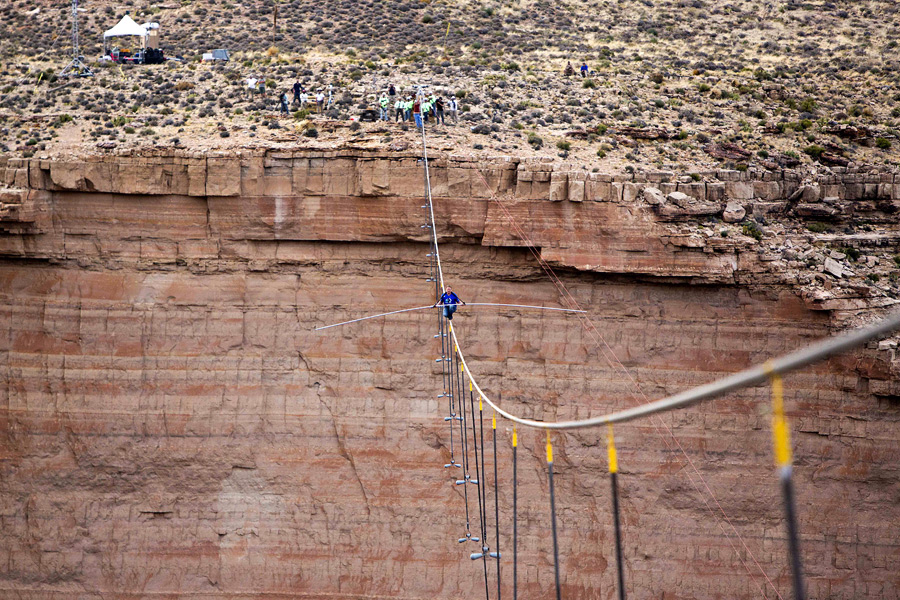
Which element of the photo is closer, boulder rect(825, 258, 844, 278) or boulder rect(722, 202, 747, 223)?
boulder rect(825, 258, 844, 278)

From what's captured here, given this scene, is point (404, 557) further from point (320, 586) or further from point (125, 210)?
point (125, 210)

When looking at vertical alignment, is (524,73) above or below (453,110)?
above

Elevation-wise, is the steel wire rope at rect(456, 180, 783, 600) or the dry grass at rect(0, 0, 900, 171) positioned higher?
the dry grass at rect(0, 0, 900, 171)

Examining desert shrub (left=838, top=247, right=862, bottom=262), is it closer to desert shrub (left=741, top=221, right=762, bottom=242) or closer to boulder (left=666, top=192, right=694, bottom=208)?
desert shrub (left=741, top=221, right=762, bottom=242)

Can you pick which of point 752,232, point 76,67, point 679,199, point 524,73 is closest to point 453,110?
point 524,73

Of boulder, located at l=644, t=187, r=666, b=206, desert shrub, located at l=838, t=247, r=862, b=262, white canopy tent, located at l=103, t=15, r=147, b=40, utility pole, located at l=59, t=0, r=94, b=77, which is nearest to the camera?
boulder, located at l=644, t=187, r=666, b=206

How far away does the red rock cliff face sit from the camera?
21812mm

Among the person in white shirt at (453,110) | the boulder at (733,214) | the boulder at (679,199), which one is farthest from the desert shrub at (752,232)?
the person in white shirt at (453,110)

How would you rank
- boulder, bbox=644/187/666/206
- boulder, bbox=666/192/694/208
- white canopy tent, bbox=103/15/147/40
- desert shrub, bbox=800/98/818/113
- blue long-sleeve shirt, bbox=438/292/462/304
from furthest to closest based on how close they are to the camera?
white canopy tent, bbox=103/15/147/40
desert shrub, bbox=800/98/818/113
boulder, bbox=666/192/694/208
boulder, bbox=644/187/666/206
blue long-sleeve shirt, bbox=438/292/462/304

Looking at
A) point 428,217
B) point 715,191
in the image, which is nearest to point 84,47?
point 428,217

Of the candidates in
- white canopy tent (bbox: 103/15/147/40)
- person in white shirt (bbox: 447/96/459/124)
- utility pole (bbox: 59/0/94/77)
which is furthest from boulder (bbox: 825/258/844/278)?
white canopy tent (bbox: 103/15/147/40)

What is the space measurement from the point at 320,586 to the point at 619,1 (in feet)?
84.0

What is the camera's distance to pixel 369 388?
22.6 metres

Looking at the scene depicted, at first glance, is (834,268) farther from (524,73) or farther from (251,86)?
(251,86)
